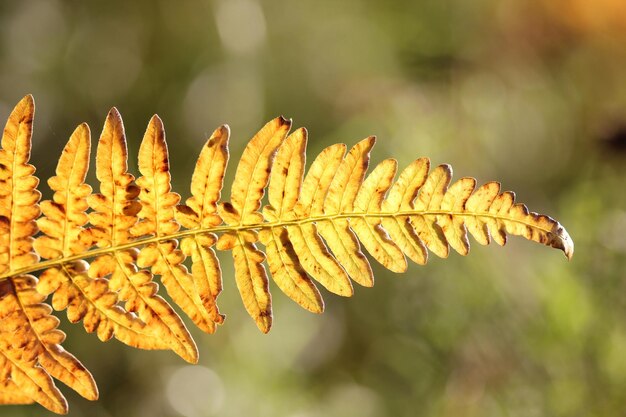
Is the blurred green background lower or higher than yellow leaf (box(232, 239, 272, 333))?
higher

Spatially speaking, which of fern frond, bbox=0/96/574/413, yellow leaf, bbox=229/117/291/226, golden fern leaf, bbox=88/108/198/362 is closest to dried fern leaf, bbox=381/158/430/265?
fern frond, bbox=0/96/574/413

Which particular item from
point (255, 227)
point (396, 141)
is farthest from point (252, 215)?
point (396, 141)

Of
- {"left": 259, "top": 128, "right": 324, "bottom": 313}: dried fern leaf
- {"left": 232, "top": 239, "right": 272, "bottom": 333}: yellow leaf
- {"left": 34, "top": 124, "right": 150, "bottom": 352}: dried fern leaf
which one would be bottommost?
{"left": 34, "top": 124, "right": 150, "bottom": 352}: dried fern leaf

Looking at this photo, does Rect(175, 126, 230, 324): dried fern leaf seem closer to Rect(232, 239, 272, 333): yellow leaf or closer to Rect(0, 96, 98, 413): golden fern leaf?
Rect(232, 239, 272, 333): yellow leaf

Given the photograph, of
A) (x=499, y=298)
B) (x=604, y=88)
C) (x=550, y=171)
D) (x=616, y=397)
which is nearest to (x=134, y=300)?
(x=616, y=397)

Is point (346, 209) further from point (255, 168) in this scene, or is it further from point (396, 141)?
point (396, 141)

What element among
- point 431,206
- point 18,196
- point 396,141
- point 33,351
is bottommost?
point 33,351

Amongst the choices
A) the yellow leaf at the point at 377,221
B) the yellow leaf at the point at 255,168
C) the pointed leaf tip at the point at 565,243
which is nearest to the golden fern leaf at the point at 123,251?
the yellow leaf at the point at 255,168
